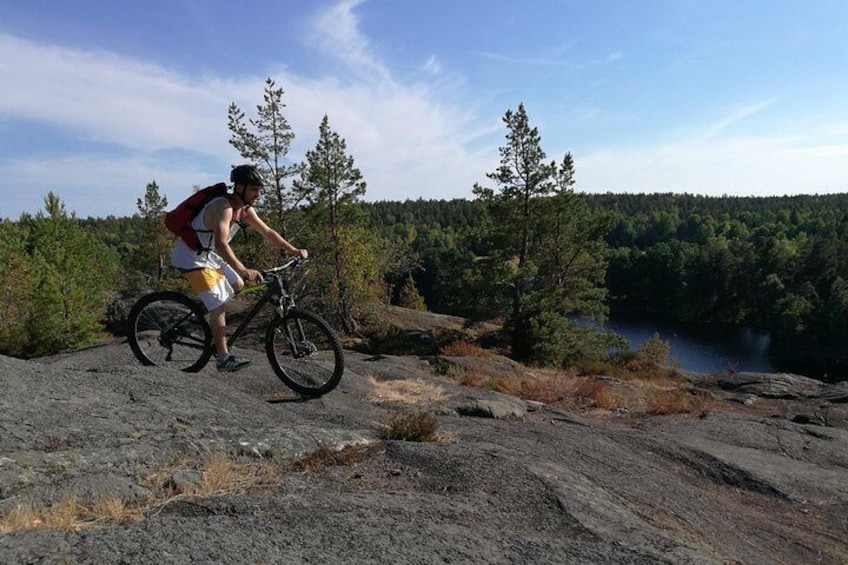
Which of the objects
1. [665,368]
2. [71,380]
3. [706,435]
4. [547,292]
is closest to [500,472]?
[71,380]

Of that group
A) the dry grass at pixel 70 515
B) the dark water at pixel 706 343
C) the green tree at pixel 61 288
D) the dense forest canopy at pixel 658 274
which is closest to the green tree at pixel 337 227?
the dense forest canopy at pixel 658 274

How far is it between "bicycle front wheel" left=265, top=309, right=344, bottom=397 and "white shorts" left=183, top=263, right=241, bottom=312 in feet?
2.30

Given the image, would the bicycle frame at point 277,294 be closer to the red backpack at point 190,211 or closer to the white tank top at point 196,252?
the white tank top at point 196,252

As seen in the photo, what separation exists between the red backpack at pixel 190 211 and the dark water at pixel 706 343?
2029 inches

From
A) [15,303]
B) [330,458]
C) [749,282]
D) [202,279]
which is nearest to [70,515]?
[330,458]

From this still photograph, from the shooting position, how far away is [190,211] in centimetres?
596

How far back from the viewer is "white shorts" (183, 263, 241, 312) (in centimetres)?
614

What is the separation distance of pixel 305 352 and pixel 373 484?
2.65 m

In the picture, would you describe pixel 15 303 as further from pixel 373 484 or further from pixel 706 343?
pixel 706 343

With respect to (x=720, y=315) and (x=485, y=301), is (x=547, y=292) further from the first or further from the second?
(x=720, y=315)

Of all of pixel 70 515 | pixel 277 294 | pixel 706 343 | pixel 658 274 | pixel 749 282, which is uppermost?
pixel 277 294

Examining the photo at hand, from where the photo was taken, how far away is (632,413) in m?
11.2

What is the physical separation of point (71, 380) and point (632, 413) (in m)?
9.87

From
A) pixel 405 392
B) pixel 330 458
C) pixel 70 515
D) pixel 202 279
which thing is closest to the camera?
pixel 70 515
